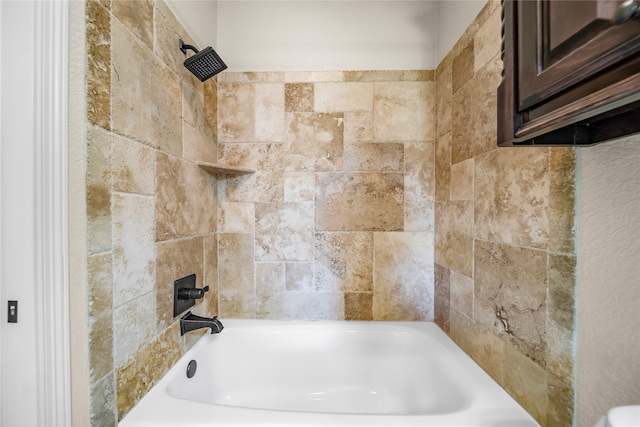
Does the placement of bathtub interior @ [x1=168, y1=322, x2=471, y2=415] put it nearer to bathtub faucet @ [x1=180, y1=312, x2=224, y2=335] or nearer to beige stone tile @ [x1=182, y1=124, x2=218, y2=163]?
bathtub faucet @ [x1=180, y1=312, x2=224, y2=335]

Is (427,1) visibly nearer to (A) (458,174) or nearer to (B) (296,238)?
(A) (458,174)

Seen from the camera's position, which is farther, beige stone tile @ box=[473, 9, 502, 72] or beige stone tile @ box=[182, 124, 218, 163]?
beige stone tile @ box=[182, 124, 218, 163]

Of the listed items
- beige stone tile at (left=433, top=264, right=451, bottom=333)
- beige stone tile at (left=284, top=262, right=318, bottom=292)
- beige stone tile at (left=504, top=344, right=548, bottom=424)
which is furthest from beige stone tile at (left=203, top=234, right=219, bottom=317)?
beige stone tile at (left=504, top=344, right=548, bottom=424)

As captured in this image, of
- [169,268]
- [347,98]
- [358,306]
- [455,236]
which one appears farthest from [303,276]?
[347,98]

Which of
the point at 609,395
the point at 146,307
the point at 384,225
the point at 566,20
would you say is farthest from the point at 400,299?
the point at 566,20

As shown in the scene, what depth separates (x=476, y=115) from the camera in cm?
119

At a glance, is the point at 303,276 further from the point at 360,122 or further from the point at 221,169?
the point at 360,122

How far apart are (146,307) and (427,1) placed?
2.10 metres

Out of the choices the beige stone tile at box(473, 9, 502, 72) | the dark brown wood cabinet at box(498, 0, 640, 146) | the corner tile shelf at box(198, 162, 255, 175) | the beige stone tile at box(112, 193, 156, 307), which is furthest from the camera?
the corner tile shelf at box(198, 162, 255, 175)

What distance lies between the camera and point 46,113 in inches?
26.0

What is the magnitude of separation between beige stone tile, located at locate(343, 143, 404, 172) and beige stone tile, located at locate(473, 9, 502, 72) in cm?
57

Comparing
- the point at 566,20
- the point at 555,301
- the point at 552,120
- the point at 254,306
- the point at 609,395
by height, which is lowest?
the point at 254,306

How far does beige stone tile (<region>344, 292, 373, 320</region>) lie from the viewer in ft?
5.43

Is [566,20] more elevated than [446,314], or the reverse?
[566,20]
